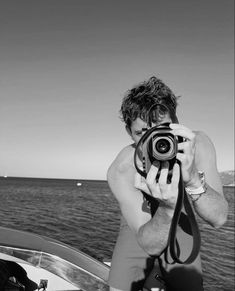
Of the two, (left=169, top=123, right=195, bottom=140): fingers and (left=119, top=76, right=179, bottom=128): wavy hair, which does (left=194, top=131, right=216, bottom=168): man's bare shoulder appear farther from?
(left=169, top=123, right=195, bottom=140): fingers

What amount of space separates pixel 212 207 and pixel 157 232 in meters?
0.45

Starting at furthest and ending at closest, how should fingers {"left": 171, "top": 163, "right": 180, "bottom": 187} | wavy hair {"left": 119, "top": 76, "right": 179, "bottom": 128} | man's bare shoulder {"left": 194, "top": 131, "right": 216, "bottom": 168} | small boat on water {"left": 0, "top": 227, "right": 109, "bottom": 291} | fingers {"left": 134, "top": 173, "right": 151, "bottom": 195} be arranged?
small boat on water {"left": 0, "top": 227, "right": 109, "bottom": 291}
wavy hair {"left": 119, "top": 76, "right": 179, "bottom": 128}
man's bare shoulder {"left": 194, "top": 131, "right": 216, "bottom": 168}
fingers {"left": 134, "top": 173, "right": 151, "bottom": 195}
fingers {"left": 171, "top": 163, "right": 180, "bottom": 187}

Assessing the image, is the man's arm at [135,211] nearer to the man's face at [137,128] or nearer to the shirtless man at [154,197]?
the shirtless man at [154,197]

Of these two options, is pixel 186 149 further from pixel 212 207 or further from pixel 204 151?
pixel 204 151

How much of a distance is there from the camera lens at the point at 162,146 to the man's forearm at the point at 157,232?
450 mm

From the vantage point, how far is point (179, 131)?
196cm

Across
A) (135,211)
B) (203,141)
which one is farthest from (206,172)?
(135,211)

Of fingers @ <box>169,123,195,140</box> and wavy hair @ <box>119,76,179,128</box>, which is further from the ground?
wavy hair @ <box>119,76,179,128</box>

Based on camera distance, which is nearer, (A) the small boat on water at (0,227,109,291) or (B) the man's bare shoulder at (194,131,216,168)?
(B) the man's bare shoulder at (194,131,216,168)

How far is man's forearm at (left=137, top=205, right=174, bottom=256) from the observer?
215 centimetres

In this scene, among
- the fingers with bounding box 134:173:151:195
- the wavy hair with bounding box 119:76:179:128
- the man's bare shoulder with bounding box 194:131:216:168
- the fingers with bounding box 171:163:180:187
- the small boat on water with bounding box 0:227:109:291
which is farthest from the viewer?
the small boat on water with bounding box 0:227:109:291

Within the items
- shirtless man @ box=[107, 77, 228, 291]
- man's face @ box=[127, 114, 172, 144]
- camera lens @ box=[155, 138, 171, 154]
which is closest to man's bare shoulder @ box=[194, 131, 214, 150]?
shirtless man @ box=[107, 77, 228, 291]

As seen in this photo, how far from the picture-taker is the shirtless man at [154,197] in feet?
6.43

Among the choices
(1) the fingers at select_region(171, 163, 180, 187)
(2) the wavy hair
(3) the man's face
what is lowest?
(1) the fingers at select_region(171, 163, 180, 187)
